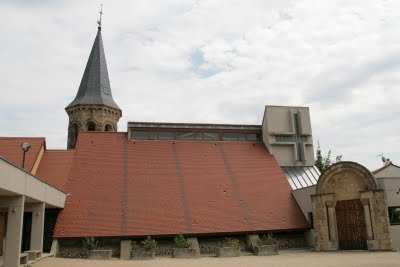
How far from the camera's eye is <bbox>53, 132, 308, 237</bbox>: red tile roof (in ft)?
76.1

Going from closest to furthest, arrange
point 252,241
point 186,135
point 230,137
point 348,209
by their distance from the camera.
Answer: point 252,241 < point 348,209 < point 186,135 < point 230,137

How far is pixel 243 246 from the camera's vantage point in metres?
23.9

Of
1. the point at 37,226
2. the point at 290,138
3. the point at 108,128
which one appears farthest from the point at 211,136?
the point at 37,226

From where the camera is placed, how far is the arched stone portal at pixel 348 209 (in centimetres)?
2267

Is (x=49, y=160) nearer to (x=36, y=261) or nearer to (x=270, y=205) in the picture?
(x=36, y=261)

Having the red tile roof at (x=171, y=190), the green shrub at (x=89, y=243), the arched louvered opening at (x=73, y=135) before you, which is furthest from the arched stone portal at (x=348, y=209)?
the arched louvered opening at (x=73, y=135)

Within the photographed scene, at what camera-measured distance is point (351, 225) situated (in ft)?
78.5

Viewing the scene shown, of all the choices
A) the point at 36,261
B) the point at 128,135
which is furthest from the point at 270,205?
the point at 36,261

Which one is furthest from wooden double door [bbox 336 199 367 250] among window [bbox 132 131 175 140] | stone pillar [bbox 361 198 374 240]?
window [bbox 132 131 175 140]

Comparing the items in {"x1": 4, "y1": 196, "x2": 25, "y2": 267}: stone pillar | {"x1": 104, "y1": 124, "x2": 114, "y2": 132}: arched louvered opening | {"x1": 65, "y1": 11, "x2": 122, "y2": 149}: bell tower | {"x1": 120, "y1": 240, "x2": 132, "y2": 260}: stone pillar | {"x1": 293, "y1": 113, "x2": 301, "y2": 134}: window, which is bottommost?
{"x1": 120, "y1": 240, "x2": 132, "y2": 260}: stone pillar

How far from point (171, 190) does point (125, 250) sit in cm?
606

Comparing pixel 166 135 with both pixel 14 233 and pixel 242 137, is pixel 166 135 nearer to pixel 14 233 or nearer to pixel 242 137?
→ pixel 242 137

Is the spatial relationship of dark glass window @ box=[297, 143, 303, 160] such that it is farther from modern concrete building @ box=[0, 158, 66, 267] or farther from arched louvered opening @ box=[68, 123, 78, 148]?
arched louvered opening @ box=[68, 123, 78, 148]

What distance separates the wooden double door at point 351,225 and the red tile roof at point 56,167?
18333 mm
